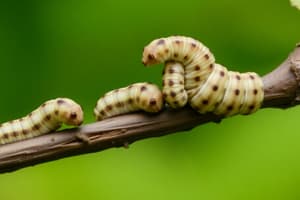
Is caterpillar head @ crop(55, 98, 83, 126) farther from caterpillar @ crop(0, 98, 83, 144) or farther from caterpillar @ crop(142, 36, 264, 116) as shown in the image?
caterpillar @ crop(142, 36, 264, 116)

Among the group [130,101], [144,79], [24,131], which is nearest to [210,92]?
[130,101]

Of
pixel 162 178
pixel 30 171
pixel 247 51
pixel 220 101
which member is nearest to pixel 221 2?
pixel 247 51

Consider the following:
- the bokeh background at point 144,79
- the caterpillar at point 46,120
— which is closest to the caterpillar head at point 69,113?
the caterpillar at point 46,120

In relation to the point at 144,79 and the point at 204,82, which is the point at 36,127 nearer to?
the point at 204,82

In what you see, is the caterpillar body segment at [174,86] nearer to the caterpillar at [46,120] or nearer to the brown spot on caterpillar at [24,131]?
the caterpillar at [46,120]

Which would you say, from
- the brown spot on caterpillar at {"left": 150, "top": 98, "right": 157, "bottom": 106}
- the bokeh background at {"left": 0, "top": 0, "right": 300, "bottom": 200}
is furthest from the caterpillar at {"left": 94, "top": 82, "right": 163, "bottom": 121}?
the bokeh background at {"left": 0, "top": 0, "right": 300, "bottom": 200}
